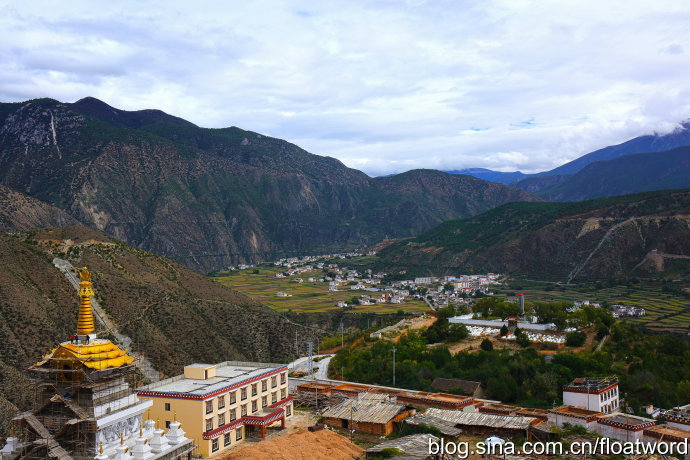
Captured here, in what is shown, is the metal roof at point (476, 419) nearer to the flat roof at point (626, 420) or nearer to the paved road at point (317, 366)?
the flat roof at point (626, 420)

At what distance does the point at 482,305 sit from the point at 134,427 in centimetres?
4826

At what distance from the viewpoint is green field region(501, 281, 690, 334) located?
281 ft

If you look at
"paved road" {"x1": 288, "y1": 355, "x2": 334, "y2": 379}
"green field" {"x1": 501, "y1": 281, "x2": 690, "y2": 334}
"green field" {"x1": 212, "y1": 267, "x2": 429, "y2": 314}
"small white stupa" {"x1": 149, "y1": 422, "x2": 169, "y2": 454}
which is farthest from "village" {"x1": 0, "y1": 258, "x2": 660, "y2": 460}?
"green field" {"x1": 212, "y1": 267, "x2": 429, "y2": 314}

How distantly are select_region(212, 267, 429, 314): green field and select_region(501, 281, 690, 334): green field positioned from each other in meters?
25.2

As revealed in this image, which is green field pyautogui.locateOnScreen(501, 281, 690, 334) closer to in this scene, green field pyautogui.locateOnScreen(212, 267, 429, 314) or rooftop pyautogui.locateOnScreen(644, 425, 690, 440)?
green field pyautogui.locateOnScreen(212, 267, 429, 314)

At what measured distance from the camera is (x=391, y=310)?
11312cm

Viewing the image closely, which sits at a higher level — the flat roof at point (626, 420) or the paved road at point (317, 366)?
the flat roof at point (626, 420)

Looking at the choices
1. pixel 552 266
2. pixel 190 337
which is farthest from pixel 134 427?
pixel 552 266

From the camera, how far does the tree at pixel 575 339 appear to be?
55562mm

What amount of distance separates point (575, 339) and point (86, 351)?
137 feet

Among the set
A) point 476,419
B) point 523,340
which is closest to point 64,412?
point 476,419

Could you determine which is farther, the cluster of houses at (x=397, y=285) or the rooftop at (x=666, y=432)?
the cluster of houses at (x=397, y=285)

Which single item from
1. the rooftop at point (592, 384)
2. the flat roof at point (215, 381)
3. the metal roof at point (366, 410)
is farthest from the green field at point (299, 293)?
the metal roof at point (366, 410)

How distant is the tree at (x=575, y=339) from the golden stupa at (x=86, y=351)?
1550 inches
